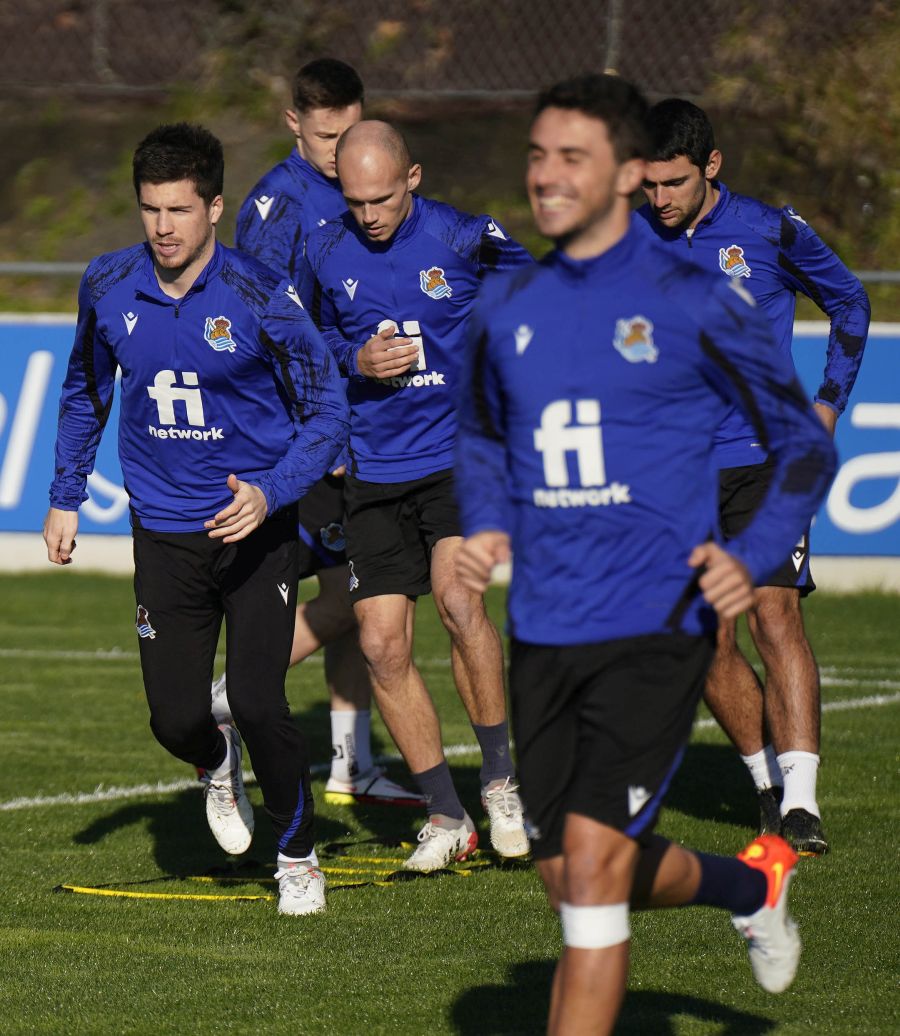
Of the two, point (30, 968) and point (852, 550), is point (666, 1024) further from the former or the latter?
point (852, 550)

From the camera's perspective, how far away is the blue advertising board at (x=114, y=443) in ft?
43.1

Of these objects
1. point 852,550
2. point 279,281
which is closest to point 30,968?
point 279,281

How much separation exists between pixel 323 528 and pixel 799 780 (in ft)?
7.99

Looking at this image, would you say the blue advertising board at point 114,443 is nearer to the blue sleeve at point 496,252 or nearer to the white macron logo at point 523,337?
the blue sleeve at point 496,252

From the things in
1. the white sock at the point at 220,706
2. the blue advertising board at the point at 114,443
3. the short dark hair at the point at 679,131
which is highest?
the short dark hair at the point at 679,131

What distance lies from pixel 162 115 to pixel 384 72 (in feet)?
9.76

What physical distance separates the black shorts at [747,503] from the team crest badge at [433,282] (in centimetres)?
124

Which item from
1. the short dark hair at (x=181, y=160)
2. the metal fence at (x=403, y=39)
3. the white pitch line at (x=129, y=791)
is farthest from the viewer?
the metal fence at (x=403, y=39)

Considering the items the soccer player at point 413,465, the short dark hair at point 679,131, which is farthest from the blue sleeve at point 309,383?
the short dark hair at point 679,131

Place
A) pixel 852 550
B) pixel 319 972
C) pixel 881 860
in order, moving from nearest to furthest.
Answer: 1. pixel 319 972
2. pixel 881 860
3. pixel 852 550

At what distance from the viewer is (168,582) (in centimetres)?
606


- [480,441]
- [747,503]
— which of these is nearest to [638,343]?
[480,441]

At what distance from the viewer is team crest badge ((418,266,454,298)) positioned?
687 cm

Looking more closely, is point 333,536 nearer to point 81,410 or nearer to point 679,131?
point 81,410
